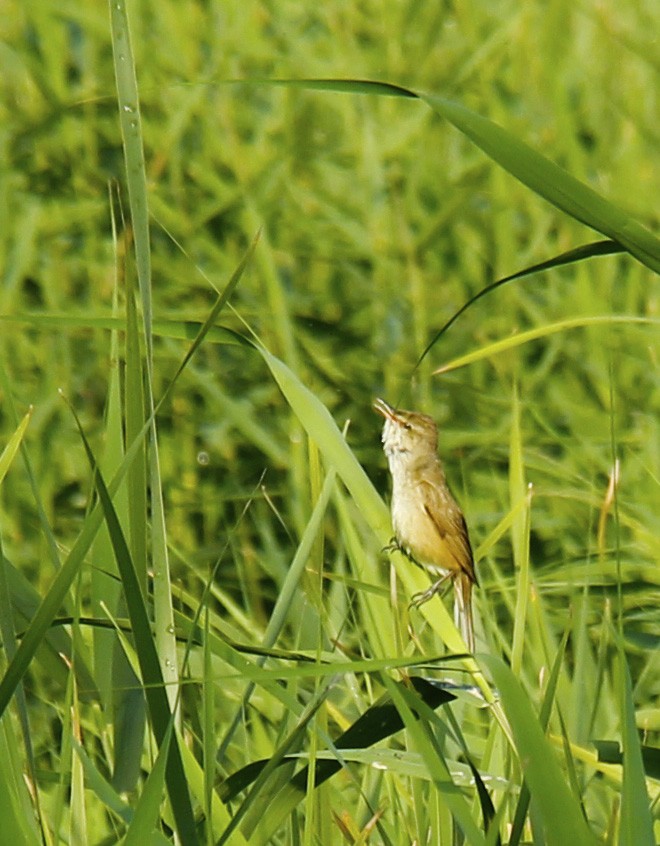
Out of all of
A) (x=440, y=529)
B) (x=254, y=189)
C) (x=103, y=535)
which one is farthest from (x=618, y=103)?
(x=103, y=535)

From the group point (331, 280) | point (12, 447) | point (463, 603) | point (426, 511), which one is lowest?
point (463, 603)

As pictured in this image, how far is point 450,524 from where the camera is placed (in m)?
2.96

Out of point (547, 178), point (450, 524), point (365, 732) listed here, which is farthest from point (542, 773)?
point (450, 524)

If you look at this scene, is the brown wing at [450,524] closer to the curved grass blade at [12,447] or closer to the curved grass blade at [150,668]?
the curved grass blade at [12,447]

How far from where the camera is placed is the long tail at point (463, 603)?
2539mm

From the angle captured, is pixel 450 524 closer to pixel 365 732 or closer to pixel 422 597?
pixel 422 597

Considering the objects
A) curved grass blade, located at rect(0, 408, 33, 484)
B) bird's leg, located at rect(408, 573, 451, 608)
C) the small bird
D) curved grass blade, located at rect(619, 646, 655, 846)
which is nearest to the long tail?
the small bird

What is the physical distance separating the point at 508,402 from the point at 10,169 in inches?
58.8

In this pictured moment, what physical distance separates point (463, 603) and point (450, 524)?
266mm

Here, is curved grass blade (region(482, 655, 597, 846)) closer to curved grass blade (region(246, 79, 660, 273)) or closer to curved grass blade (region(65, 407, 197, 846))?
curved grass blade (region(65, 407, 197, 846))

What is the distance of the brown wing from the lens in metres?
2.84

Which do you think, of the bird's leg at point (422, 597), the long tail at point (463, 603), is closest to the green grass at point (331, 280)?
the long tail at point (463, 603)

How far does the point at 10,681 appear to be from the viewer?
1.47 m

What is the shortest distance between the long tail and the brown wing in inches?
0.6
